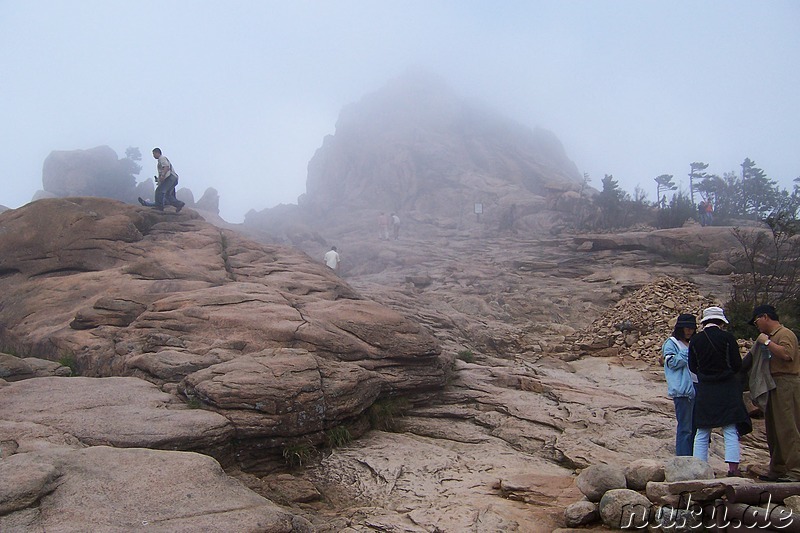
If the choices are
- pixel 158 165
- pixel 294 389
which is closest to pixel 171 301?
pixel 294 389

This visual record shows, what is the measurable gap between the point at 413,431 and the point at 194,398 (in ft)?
10.7

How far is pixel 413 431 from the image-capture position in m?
7.76

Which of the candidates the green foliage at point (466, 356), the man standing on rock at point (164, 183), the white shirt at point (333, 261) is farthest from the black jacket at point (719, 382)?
the white shirt at point (333, 261)

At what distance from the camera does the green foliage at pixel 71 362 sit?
7.47 meters

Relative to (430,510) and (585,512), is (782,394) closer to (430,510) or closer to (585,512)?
(585,512)

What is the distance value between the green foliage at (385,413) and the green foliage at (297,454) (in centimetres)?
144

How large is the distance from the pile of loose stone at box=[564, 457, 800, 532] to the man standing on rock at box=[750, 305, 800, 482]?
0.88 metres

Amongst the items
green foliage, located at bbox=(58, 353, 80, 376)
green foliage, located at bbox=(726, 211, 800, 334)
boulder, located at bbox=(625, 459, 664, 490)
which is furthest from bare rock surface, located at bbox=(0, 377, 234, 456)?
green foliage, located at bbox=(726, 211, 800, 334)

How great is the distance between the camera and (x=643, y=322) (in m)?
12.6

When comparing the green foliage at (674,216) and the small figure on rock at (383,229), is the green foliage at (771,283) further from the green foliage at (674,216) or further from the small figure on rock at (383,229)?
the small figure on rock at (383,229)

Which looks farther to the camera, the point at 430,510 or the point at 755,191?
the point at 755,191

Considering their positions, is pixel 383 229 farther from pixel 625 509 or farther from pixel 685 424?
pixel 625 509

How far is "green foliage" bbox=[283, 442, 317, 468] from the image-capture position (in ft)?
20.1

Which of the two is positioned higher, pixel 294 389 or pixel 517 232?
pixel 517 232
